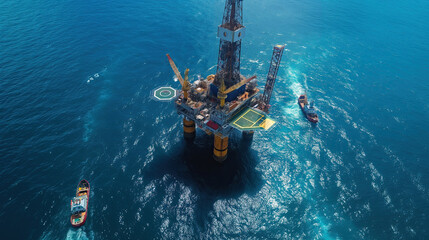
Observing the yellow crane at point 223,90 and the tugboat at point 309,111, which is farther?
the tugboat at point 309,111

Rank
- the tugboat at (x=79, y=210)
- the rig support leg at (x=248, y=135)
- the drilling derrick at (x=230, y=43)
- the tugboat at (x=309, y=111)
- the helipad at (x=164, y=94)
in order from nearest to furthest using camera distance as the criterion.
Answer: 1. the tugboat at (x=79, y=210)
2. the drilling derrick at (x=230, y=43)
3. the helipad at (x=164, y=94)
4. the rig support leg at (x=248, y=135)
5. the tugboat at (x=309, y=111)


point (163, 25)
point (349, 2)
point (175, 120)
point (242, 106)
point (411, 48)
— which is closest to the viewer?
point (242, 106)

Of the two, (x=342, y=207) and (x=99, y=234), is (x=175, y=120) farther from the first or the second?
(x=342, y=207)

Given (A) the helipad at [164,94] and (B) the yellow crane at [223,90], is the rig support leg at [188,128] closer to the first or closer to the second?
(A) the helipad at [164,94]

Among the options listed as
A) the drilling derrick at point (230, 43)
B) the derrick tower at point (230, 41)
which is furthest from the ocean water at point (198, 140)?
the derrick tower at point (230, 41)

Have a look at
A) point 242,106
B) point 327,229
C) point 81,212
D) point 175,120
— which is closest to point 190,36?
point 175,120

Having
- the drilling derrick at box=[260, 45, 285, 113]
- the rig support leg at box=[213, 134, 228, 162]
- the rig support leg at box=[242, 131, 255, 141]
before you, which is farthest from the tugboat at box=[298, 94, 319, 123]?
the rig support leg at box=[213, 134, 228, 162]

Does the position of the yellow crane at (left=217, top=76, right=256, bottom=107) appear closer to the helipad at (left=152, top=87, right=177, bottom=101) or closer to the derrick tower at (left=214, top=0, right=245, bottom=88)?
the derrick tower at (left=214, top=0, right=245, bottom=88)

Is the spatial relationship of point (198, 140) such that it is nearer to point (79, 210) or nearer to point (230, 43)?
point (230, 43)
